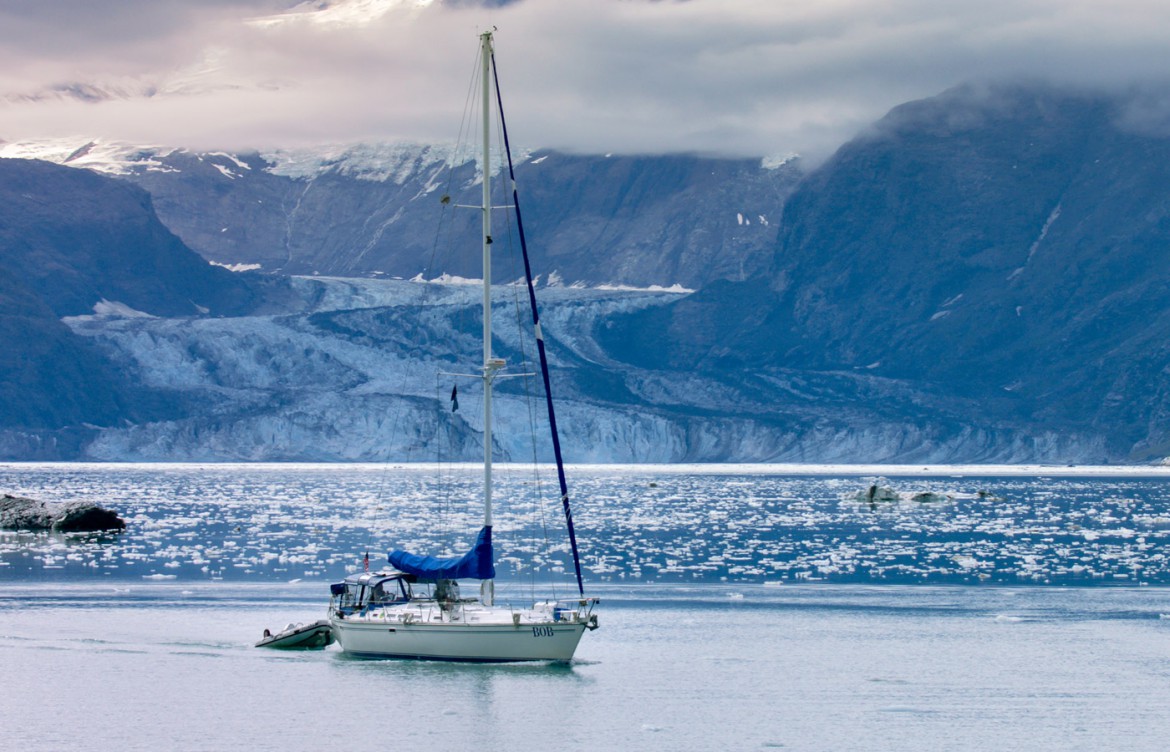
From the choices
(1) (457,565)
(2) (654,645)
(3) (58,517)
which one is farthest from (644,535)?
(1) (457,565)

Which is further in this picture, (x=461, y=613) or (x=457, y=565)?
(x=457, y=565)

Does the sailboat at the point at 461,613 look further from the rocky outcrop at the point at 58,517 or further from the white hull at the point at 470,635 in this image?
the rocky outcrop at the point at 58,517

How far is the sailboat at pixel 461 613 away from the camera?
111 feet

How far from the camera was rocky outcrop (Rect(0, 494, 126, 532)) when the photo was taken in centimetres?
7012

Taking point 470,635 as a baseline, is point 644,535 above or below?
below

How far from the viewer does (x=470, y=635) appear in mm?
33875

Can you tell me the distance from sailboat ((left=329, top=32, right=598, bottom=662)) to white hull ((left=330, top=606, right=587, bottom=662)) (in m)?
0.02

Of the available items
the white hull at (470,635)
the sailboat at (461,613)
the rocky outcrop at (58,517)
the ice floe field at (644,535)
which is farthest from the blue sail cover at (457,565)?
the rocky outcrop at (58,517)

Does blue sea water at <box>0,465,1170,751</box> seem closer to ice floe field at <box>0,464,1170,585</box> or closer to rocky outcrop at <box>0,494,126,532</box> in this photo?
ice floe field at <box>0,464,1170,585</box>

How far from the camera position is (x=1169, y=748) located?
27.5 m

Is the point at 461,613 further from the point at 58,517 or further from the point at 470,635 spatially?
the point at 58,517

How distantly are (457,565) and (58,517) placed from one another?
3991 centimetres

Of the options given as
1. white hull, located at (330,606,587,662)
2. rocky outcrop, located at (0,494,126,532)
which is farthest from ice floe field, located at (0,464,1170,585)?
white hull, located at (330,606,587,662)

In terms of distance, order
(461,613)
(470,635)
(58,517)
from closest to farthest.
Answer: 1. (470,635)
2. (461,613)
3. (58,517)
